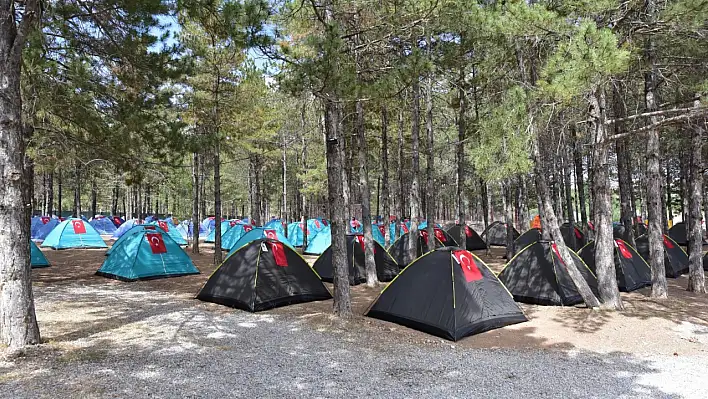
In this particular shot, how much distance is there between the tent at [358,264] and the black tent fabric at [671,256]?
25.6 ft

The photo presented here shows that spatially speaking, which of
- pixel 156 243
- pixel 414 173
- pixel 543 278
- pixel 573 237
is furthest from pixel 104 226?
pixel 543 278

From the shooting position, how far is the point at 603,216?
302 inches

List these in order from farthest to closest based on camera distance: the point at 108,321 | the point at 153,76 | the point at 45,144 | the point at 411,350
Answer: the point at 45,144
the point at 153,76
the point at 108,321
the point at 411,350

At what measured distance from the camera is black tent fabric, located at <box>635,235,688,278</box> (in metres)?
11.9

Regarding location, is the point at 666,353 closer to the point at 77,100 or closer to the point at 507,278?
the point at 507,278

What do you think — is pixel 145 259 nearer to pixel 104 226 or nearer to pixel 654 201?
pixel 654 201

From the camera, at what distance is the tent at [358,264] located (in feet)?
35.3

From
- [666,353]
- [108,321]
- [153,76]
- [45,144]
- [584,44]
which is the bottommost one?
[666,353]

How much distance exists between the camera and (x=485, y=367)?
485 centimetres

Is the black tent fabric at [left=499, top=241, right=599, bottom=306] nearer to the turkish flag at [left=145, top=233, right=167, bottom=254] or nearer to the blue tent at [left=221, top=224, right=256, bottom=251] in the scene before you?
the turkish flag at [left=145, top=233, right=167, bottom=254]

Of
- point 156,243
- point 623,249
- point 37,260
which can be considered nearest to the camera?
point 623,249

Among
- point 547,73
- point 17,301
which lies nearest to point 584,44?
point 547,73

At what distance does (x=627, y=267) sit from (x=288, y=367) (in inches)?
352

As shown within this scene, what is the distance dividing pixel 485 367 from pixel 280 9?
5923mm
